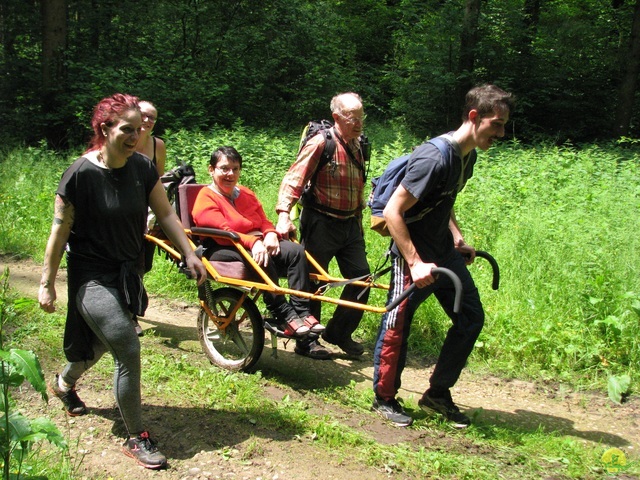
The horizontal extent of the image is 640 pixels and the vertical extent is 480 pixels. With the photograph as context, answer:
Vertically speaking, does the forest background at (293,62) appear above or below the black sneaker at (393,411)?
above

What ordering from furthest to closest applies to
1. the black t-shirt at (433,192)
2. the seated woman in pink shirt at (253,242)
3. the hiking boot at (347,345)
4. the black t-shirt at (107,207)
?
the hiking boot at (347,345), the seated woman in pink shirt at (253,242), the black t-shirt at (433,192), the black t-shirt at (107,207)

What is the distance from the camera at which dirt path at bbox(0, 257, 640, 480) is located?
359 centimetres

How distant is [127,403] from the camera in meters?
3.58

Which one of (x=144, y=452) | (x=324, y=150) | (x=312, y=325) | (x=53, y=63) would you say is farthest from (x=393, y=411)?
(x=53, y=63)

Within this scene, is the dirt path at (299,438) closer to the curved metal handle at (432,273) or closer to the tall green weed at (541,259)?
the tall green weed at (541,259)

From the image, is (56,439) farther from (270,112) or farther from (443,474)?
(270,112)

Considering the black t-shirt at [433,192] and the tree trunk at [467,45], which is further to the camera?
the tree trunk at [467,45]

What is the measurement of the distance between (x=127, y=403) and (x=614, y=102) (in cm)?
1711

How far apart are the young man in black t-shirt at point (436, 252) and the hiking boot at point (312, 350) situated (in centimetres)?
104

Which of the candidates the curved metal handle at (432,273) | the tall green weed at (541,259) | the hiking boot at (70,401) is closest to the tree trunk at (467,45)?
the tall green weed at (541,259)

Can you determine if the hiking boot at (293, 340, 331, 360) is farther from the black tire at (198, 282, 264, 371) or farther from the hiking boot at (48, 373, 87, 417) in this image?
the hiking boot at (48, 373, 87, 417)

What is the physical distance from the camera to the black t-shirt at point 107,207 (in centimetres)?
345

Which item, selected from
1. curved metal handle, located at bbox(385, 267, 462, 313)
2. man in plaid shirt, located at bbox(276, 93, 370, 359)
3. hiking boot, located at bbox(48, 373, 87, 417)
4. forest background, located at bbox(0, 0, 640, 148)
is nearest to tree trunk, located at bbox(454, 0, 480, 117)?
forest background, located at bbox(0, 0, 640, 148)

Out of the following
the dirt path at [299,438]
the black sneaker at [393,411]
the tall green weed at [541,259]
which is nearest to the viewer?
the dirt path at [299,438]
